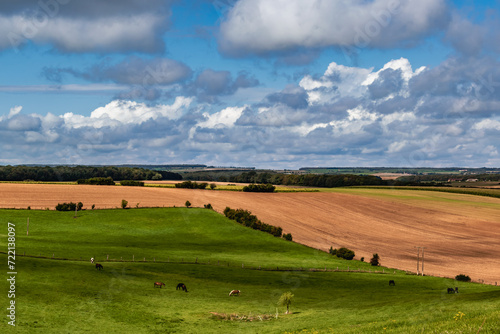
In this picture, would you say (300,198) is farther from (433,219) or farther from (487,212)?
(487,212)

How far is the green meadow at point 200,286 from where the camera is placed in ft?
110

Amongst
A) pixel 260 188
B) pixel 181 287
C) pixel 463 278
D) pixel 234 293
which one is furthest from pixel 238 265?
pixel 260 188

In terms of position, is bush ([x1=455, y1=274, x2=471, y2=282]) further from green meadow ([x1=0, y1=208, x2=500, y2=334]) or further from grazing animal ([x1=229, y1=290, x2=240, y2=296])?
grazing animal ([x1=229, y1=290, x2=240, y2=296])

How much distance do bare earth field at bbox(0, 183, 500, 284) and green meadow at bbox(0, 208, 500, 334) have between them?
1167 cm

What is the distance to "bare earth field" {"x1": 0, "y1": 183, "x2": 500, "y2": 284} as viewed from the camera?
87.8m

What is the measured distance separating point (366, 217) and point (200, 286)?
258 ft

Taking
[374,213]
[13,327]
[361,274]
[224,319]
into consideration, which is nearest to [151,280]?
[224,319]

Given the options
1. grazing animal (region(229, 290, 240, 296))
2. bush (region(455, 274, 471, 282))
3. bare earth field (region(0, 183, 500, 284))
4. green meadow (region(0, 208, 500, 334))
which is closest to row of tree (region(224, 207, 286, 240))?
green meadow (region(0, 208, 500, 334))

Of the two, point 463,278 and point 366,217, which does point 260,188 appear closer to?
point 366,217

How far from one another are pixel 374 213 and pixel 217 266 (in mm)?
74127

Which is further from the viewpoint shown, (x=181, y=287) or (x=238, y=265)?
(x=238, y=265)

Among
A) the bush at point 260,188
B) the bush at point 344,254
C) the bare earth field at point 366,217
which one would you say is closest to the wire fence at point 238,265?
the bare earth field at point 366,217

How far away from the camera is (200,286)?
53.7 meters

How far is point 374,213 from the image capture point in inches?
5103
